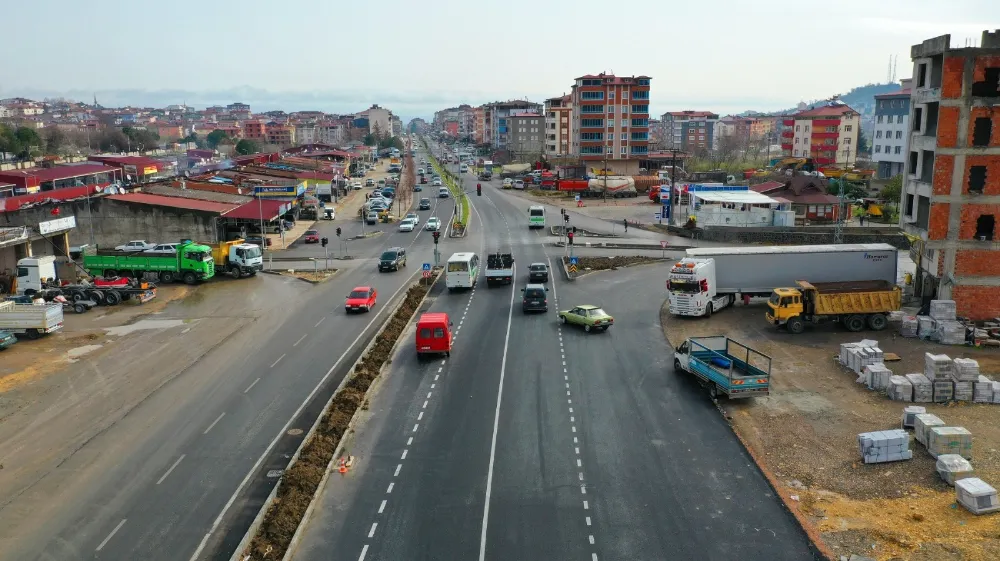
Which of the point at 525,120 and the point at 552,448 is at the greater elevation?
the point at 525,120

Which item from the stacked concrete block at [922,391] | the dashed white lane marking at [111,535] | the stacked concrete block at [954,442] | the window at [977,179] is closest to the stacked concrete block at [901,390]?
the stacked concrete block at [922,391]

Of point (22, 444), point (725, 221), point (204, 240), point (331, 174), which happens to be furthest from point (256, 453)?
point (331, 174)

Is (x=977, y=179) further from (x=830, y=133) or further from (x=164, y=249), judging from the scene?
(x=830, y=133)

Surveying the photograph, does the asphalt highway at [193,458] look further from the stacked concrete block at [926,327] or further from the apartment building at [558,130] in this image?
the apartment building at [558,130]

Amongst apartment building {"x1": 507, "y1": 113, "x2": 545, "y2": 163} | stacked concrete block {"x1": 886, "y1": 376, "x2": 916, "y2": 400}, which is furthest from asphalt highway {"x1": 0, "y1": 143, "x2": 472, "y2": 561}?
apartment building {"x1": 507, "y1": 113, "x2": 545, "y2": 163}

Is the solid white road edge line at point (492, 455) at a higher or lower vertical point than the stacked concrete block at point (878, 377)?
lower

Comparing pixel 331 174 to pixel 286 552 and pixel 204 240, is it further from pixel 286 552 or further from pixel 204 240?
pixel 286 552
